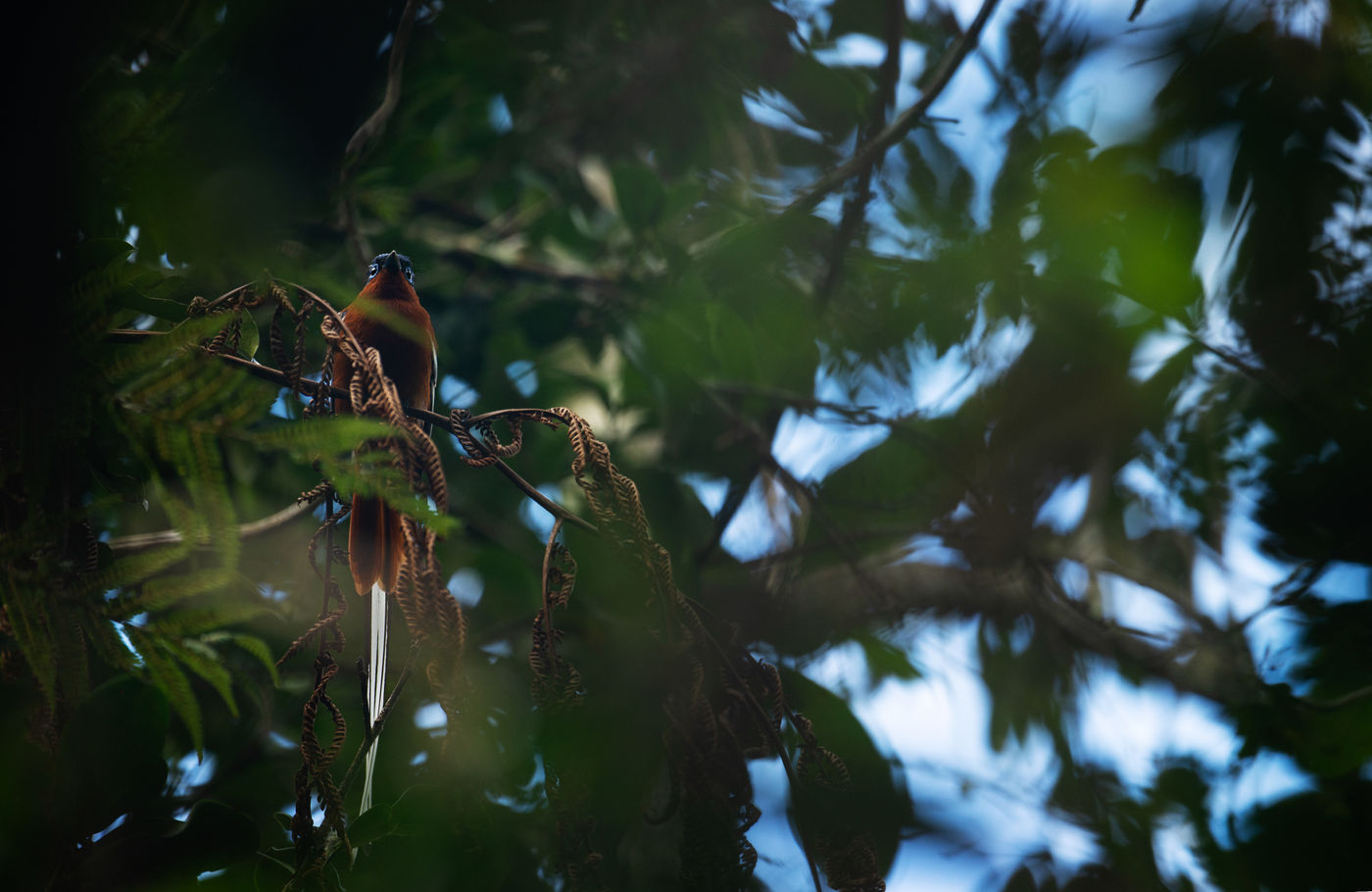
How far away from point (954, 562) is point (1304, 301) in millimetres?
1098

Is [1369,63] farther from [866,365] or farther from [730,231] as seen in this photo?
[730,231]

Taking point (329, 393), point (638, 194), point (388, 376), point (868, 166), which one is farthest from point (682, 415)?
point (329, 393)

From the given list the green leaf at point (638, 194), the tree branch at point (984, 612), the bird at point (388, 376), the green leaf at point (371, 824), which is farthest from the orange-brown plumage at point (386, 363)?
the tree branch at point (984, 612)

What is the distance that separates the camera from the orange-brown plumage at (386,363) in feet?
3.10

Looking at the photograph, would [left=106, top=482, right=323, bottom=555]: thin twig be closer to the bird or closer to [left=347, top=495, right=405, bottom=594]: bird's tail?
the bird

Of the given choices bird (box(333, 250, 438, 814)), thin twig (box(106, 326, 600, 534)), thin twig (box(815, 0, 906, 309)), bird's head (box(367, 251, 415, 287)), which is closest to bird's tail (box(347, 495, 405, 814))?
bird (box(333, 250, 438, 814))

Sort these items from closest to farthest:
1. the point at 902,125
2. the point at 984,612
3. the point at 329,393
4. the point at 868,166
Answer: the point at 329,393, the point at 902,125, the point at 868,166, the point at 984,612

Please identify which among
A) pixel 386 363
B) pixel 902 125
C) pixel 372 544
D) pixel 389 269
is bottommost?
pixel 372 544

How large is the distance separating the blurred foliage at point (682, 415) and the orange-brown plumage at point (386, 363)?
0.14 metres

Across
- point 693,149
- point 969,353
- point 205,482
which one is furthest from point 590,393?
point 205,482

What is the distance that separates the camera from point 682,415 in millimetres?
2070

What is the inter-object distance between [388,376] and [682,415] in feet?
3.36

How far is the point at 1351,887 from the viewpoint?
4.80 ft

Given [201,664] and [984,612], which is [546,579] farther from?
[984,612]
